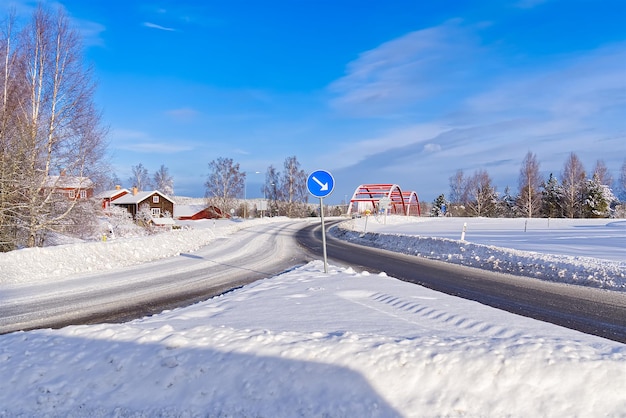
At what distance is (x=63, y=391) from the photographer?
3.77 m

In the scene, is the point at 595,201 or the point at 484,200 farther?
the point at 484,200

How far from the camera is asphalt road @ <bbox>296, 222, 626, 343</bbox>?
6410mm

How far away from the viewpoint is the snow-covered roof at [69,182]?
1805 centimetres

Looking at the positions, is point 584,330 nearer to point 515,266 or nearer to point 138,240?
point 515,266

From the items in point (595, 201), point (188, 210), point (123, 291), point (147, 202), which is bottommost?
point (123, 291)

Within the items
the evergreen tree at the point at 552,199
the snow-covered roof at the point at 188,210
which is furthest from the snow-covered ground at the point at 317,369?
the snow-covered roof at the point at 188,210

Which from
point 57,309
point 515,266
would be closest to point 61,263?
point 57,309

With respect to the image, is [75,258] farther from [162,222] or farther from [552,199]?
[552,199]

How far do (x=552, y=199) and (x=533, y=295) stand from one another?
68.2 metres

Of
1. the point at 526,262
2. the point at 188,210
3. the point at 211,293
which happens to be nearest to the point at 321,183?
the point at 211,293

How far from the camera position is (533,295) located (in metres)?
8.77

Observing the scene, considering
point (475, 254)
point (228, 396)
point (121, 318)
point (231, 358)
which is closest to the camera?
point (228, 396)

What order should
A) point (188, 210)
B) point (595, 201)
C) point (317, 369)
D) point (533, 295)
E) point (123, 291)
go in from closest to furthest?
1. point (317, 369)
2. point (533, 295)
3. point (123, 291)
4. point (595, 201)
5. point (188, 210)

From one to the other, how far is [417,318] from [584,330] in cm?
254
